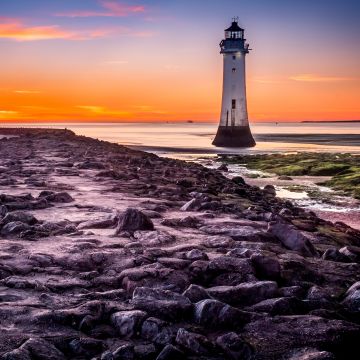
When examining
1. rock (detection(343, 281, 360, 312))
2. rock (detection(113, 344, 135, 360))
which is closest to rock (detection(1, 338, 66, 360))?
rock (detection(113, 344, 135, 360))

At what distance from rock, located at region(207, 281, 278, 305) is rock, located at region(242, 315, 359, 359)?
1.15 ft

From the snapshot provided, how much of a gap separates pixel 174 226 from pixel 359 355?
11.5ft

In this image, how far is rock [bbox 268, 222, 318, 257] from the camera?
597 centimetres

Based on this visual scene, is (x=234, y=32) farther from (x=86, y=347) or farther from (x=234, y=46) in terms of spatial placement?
(x=86, y=347)

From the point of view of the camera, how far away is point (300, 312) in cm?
395

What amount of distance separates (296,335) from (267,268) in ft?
3.87

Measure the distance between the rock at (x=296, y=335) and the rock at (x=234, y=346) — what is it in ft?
0.20

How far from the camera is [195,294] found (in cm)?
397

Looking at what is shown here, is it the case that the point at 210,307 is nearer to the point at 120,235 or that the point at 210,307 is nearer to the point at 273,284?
the point at 273,284

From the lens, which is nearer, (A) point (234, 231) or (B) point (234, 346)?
(B) point (234, 346)

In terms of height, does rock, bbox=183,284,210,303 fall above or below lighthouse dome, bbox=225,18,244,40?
below

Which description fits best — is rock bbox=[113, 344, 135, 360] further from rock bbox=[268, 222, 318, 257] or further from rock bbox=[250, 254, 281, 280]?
rock bbox=[268, 222, 318, 257]

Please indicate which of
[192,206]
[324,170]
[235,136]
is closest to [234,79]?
[235,136]

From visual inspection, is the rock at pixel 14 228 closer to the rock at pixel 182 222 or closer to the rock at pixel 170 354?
the rock at pixel 182 222
